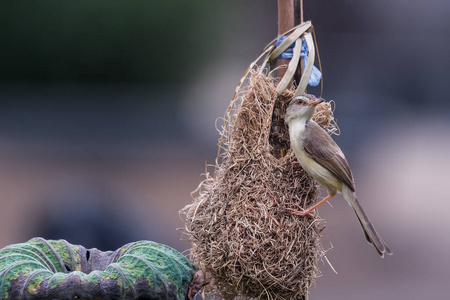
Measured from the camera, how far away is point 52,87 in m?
4.50

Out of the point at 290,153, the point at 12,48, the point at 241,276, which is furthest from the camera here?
the point at 12,48

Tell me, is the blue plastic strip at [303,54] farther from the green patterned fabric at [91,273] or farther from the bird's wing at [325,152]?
the green patterned fabric at [91,273]

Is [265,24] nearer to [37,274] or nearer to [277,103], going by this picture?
[277,103]

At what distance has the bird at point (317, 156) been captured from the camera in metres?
2.35

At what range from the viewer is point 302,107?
2365mm

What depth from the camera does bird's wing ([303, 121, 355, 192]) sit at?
2348 mm

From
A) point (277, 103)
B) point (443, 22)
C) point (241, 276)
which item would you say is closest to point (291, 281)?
point (241, 276)

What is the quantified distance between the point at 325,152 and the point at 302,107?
20cm

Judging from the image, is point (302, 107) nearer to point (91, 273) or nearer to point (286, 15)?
point (286, 15)

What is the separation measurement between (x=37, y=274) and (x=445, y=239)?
3.79 m

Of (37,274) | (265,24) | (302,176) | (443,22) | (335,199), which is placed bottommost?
(37,274)

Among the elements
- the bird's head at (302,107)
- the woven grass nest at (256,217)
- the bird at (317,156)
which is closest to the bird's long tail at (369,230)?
the bird at (317,156)

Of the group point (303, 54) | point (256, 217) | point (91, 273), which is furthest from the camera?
point (303, 54)

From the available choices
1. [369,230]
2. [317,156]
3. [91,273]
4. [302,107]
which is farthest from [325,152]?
[91,273]
